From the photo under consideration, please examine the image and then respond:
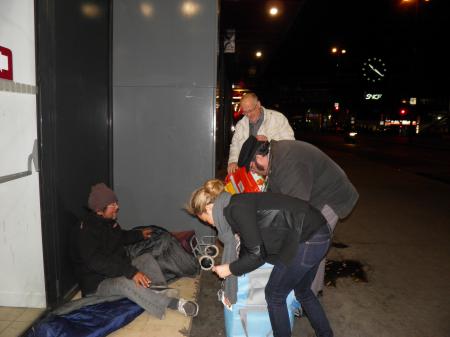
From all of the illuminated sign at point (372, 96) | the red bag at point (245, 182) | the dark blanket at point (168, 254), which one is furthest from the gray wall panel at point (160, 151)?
the illuminated sign at point (372, 96)

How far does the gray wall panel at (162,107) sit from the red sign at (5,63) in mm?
1776

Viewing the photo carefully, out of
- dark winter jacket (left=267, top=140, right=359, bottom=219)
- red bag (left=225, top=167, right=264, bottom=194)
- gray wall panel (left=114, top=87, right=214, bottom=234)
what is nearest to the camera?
dark winter jacket (left=267, top=140, right=359, bottom=219)

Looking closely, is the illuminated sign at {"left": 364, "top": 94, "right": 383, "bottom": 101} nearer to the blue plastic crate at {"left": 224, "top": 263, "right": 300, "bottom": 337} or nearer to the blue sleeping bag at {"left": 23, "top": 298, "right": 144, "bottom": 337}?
the blue plastic crate at {"left": 224, "top": 263, "right": 300, "bottom": 337}

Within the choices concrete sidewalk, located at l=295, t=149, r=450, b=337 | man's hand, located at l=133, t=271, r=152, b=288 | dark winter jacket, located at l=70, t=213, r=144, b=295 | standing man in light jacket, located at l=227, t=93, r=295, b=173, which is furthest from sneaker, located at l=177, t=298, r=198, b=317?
standing man in light jacket, located at l=227, t=93, r=295, b=173

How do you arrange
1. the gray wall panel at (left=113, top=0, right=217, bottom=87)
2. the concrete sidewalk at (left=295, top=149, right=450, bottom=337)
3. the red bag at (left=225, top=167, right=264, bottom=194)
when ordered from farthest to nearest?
the gray wall panel at (left=113, top=0, right=217, bottom=87), the concrete sidewalk at (left=295, top=149, right=450, bottom=337), the red bag at (left=225, top=167, right=264, bottom=194)

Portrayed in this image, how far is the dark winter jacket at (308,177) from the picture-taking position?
267 cm

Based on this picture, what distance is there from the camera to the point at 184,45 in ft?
14.8

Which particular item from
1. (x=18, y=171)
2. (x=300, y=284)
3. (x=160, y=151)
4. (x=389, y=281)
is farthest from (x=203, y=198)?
(x=389, y=281)

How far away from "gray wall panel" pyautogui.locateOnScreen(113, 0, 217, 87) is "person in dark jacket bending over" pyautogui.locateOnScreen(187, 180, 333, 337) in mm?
2408

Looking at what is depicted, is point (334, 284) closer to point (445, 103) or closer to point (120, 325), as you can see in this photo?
point (120, 325)

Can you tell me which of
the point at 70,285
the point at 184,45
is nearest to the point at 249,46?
the point at 184,45

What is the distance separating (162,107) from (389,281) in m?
3.25

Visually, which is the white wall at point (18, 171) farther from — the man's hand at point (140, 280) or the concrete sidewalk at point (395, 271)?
the concrete sidewalk at point (395, 271)

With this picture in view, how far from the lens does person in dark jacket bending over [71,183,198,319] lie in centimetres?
325
